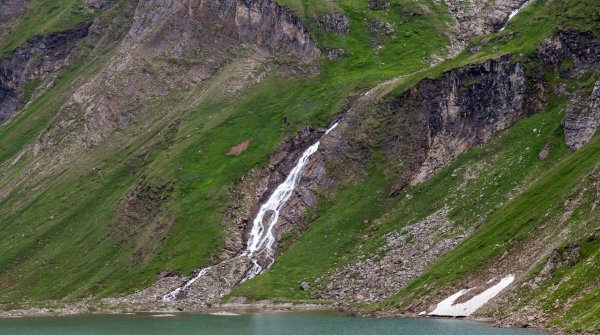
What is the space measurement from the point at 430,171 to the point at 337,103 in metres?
40.0

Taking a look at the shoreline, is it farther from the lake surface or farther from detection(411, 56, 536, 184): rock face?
detection(411, 56, 536, 184): rock face

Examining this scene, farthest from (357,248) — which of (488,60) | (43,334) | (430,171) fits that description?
(43,334)

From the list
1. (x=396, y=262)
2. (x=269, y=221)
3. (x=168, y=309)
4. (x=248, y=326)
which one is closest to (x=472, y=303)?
(x=248, y=326)

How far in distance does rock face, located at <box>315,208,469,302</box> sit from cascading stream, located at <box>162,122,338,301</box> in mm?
20041

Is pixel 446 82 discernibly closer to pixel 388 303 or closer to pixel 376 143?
pixel 376 143

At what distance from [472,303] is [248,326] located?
96.9ft

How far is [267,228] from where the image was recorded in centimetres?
17100

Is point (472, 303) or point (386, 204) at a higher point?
point (472, 303)

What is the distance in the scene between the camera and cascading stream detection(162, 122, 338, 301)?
529 feet

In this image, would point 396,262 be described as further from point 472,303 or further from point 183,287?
point 183,287

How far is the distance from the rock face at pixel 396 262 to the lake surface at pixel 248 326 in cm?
1220

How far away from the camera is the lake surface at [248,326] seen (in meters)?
96.8

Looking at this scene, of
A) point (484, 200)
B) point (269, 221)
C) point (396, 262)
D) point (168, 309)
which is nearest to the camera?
point (396, 262)

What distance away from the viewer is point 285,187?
179500mm
